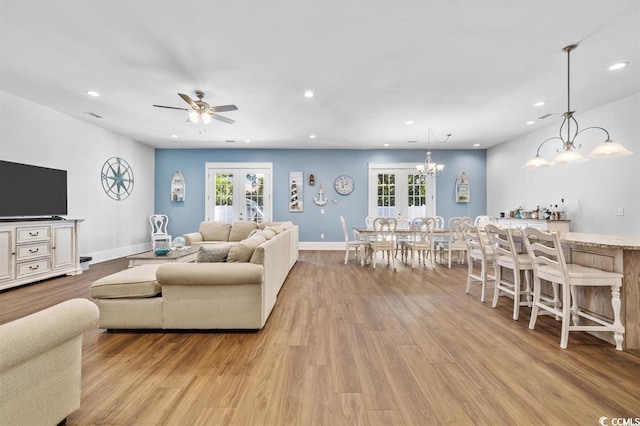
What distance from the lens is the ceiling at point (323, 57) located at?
2457 mm

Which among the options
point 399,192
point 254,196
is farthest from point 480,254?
point 254,196

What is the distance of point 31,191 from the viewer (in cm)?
435

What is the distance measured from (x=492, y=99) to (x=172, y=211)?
303 inches

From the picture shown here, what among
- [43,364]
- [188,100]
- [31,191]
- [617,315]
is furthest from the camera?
[31,191]

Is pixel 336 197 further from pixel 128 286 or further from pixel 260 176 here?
pixel 128 286

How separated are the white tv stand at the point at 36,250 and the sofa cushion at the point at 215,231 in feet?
6.79

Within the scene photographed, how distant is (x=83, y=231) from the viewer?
5.58 metres

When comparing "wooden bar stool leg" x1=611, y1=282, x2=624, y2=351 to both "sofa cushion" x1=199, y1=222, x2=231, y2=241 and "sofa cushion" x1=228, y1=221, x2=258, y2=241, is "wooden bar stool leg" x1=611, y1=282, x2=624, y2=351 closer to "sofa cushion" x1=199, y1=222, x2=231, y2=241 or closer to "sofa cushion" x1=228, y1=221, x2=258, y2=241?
"sofa cushion" x1=228, y1=221, x2=258, y2=241

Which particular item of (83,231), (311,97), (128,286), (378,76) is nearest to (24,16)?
(128,286)

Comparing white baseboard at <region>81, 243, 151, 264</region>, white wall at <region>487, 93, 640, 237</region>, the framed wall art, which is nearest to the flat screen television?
white baseboard at <region>81, 243, 151, 264</region>

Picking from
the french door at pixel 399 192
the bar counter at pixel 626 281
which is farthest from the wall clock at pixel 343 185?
the bar counter at pixel 626 281

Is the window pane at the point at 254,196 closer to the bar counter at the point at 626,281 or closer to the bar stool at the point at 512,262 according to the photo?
the bar stool at the point at 512,262

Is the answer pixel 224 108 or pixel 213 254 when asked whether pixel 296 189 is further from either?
pixel 213 254

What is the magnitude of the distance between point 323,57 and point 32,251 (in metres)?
4.84
